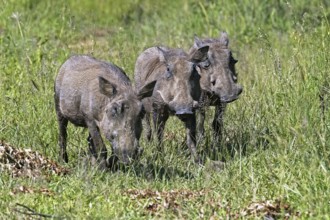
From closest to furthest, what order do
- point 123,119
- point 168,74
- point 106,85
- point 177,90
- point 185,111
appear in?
point 123,119 < point 106,85 < point 185,111 < point 177,90 < point 168,74

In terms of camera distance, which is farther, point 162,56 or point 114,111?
point 162,56

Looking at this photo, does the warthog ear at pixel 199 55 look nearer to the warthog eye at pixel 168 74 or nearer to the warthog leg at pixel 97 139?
the warthog eye at pixel 168 74

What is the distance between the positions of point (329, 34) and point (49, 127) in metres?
2.80

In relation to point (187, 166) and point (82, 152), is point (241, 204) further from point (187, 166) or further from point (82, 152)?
point (82, 152)

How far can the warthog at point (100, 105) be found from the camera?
8914mm

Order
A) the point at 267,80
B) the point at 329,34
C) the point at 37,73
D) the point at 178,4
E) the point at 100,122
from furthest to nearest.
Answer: the point at 178,4
the point at 37,73
the point at 267,80
the point at 329,34
the point at 100,122

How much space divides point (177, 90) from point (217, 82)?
61 cm

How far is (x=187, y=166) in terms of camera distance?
31.5ft

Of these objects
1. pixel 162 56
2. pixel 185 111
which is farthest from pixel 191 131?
pixel 162 56

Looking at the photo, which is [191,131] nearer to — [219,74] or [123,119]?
[219,74]

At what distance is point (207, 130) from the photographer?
10.6 meters

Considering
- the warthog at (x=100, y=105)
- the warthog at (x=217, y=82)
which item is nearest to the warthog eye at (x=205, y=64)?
the warthog at (x=217, y=82)

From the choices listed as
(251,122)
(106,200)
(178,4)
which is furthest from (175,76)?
(178,4)

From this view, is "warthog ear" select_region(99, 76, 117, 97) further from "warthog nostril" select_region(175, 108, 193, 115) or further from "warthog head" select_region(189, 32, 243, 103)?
→ "warthog head" select_region(189, 32, 243, 103)
